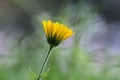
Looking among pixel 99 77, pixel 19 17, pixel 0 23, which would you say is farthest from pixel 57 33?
pixel 19 17

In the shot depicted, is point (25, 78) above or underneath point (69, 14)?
underneath

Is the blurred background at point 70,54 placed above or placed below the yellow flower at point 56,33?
above

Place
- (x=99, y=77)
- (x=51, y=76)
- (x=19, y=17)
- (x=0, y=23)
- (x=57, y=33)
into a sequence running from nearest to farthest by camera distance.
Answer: (x=57, y=33), (x=51, y=76), (x=99, y=77), (x=0, y=23), (x=19, y=17)

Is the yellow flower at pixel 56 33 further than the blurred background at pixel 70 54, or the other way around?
the blurred background at pixel 70 54

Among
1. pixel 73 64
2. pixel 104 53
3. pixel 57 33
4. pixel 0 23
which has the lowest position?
pixel 57 33

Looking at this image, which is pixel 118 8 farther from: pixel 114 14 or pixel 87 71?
pixel 87 71

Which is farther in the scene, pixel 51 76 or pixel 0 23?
pixel 0 23

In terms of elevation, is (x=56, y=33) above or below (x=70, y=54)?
below

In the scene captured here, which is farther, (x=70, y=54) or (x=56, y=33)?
(x=70, y=54)

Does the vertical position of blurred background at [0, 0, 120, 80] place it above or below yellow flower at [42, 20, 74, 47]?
above

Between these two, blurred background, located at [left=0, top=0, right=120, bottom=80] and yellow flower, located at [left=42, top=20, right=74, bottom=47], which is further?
blurred background, located at [left=0, top=0, right=120, bottom=80]


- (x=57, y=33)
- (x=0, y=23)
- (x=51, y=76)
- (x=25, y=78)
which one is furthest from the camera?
(x=0, y=23)
